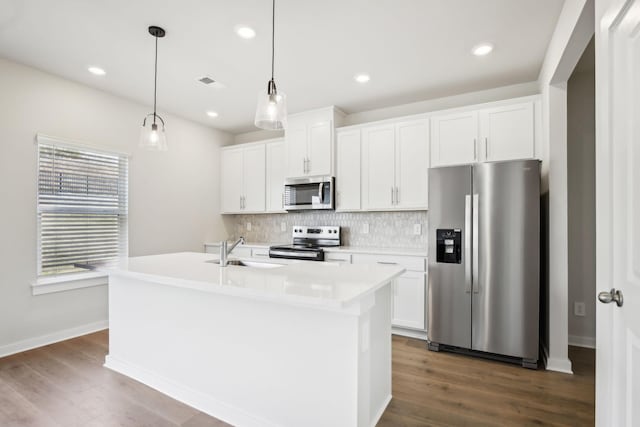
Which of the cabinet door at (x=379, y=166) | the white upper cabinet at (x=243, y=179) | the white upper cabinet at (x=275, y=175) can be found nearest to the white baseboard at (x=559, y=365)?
the cabinet door at (x=379, y=166)

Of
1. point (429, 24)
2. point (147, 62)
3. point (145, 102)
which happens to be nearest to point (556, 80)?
point (429, 24)

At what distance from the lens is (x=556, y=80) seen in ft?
8.64

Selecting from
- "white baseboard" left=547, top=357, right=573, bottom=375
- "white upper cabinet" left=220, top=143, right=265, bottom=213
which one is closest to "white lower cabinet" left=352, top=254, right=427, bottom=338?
"white baseboard" left=547, top=357, right=573, bottom=375

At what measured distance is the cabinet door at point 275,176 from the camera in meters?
4.67

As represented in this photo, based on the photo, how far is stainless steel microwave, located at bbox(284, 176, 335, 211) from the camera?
13.6 ft

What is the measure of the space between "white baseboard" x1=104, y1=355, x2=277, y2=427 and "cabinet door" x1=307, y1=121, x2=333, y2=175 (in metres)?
2.77

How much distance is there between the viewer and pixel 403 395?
2.28m

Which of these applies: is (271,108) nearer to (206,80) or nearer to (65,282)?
(206,80)

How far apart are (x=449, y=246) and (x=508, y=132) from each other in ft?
4.16

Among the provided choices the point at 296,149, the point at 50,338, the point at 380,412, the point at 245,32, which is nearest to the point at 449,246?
the point at 380,412

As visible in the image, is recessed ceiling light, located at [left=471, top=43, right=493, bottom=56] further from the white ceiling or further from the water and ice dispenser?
the water and ice dispenser

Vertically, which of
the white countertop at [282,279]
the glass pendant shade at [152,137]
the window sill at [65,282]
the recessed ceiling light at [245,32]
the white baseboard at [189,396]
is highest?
the recessed ceiling light at [245,32]

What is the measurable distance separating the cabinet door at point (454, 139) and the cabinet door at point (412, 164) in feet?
0.31

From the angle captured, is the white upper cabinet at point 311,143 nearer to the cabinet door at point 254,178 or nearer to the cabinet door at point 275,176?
the cabinet door at point 275,176
